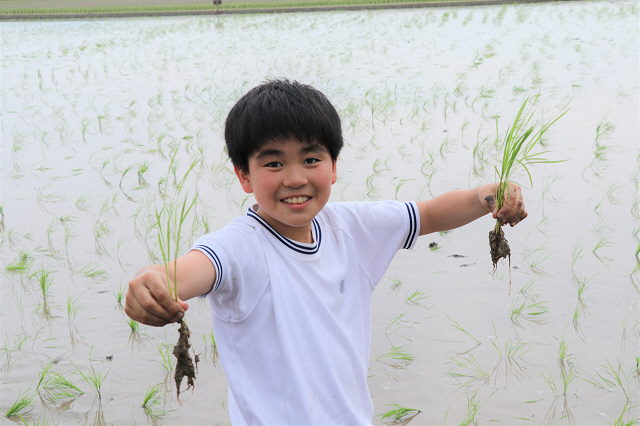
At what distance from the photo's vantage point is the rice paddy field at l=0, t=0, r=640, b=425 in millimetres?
2266

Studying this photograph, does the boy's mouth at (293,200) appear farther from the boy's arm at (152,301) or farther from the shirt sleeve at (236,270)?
the boy's arm at (152,301)

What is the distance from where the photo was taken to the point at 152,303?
1.05 meters

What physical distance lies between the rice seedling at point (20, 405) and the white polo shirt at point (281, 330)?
1.21 metres

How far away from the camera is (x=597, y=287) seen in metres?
2.81

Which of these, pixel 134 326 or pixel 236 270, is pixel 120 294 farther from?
pixel 236 270

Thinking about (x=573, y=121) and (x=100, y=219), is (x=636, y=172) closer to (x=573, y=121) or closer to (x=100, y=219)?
(x=573, y=121)

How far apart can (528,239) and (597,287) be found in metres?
0.54

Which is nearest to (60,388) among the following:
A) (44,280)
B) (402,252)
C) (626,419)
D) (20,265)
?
(44,280)

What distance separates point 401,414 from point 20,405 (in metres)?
1.44

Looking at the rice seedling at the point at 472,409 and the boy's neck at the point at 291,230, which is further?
the rice seedling at the point at 472,409

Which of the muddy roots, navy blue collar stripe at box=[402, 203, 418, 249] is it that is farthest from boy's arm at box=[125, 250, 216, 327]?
the muddy roots

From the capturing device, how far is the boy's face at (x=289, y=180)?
4.66 ft

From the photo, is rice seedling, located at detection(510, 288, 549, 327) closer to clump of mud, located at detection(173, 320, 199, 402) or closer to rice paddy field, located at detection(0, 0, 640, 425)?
rice paddy field, located at detection(0, 0, 640, 425)

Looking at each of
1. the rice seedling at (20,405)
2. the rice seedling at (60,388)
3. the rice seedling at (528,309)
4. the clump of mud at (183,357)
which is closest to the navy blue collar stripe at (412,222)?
the clump of mud at (183,357)
